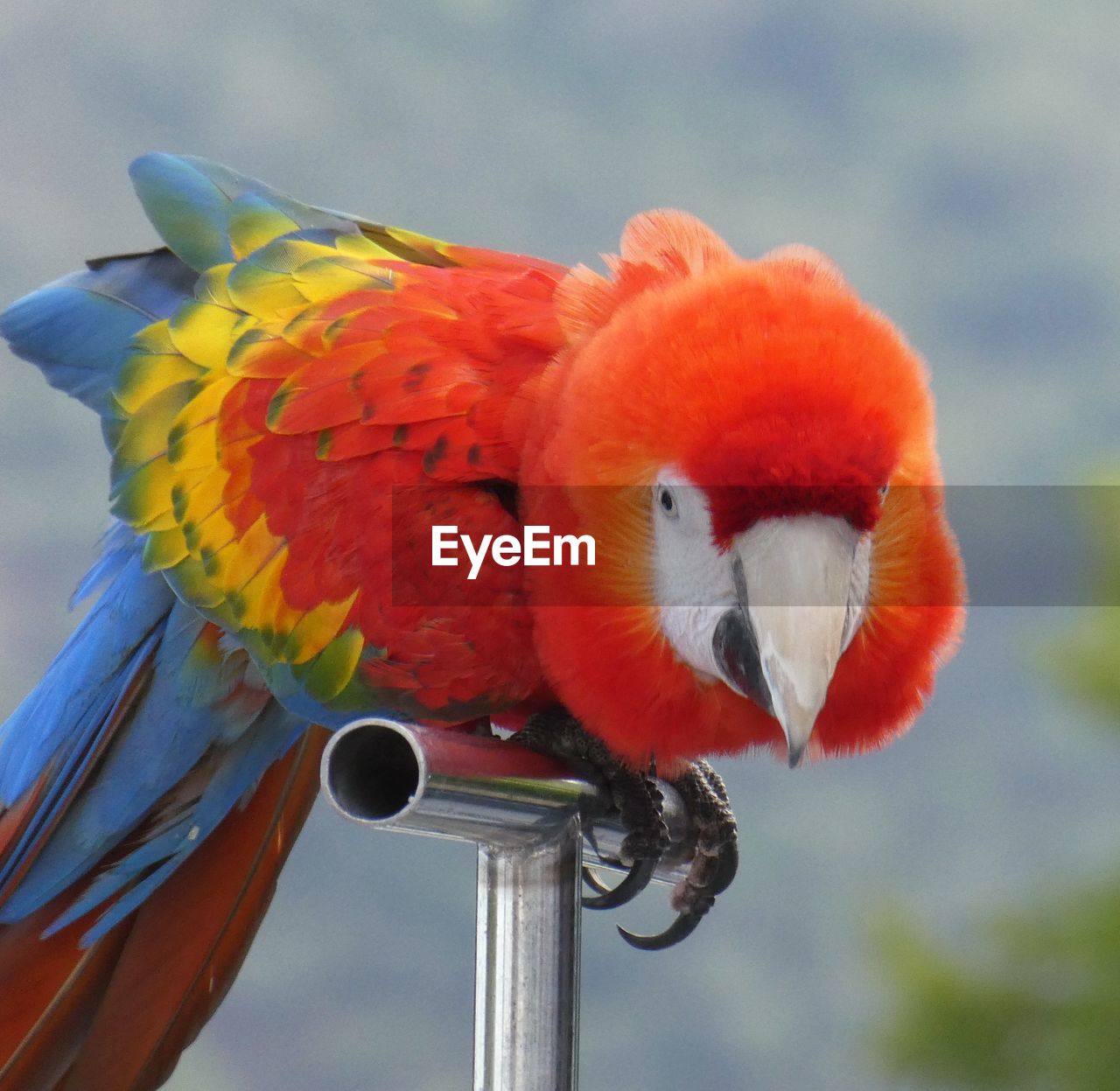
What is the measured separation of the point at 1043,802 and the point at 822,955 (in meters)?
0.49

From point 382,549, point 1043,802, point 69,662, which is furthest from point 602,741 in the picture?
point 1043,802

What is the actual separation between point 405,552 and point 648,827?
217mm

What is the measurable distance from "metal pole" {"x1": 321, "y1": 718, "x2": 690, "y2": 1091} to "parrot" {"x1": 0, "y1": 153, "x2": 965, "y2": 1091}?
0.11m

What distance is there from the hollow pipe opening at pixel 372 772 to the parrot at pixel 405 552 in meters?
0.16

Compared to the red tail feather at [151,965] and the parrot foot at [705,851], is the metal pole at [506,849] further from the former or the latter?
the red tail feather at [151,965]

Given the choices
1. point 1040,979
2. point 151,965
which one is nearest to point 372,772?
point 151,965

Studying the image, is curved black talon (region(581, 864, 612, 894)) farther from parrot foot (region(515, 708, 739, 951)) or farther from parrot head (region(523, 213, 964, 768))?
parrot head (region(523, 213, 964, 768))

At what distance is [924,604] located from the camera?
74 cm

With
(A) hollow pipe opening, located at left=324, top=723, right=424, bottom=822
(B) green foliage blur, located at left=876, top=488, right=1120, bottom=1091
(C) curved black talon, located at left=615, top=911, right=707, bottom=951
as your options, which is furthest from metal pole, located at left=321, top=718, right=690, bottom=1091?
(B) green foliage blur, located at left=876, top=488, right=1120, bottom=1091

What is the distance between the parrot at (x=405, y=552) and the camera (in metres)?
0.66

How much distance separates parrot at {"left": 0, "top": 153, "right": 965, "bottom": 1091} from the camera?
26.0 inches

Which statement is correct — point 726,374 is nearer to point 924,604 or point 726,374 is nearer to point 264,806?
point 924,604

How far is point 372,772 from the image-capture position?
569mm
